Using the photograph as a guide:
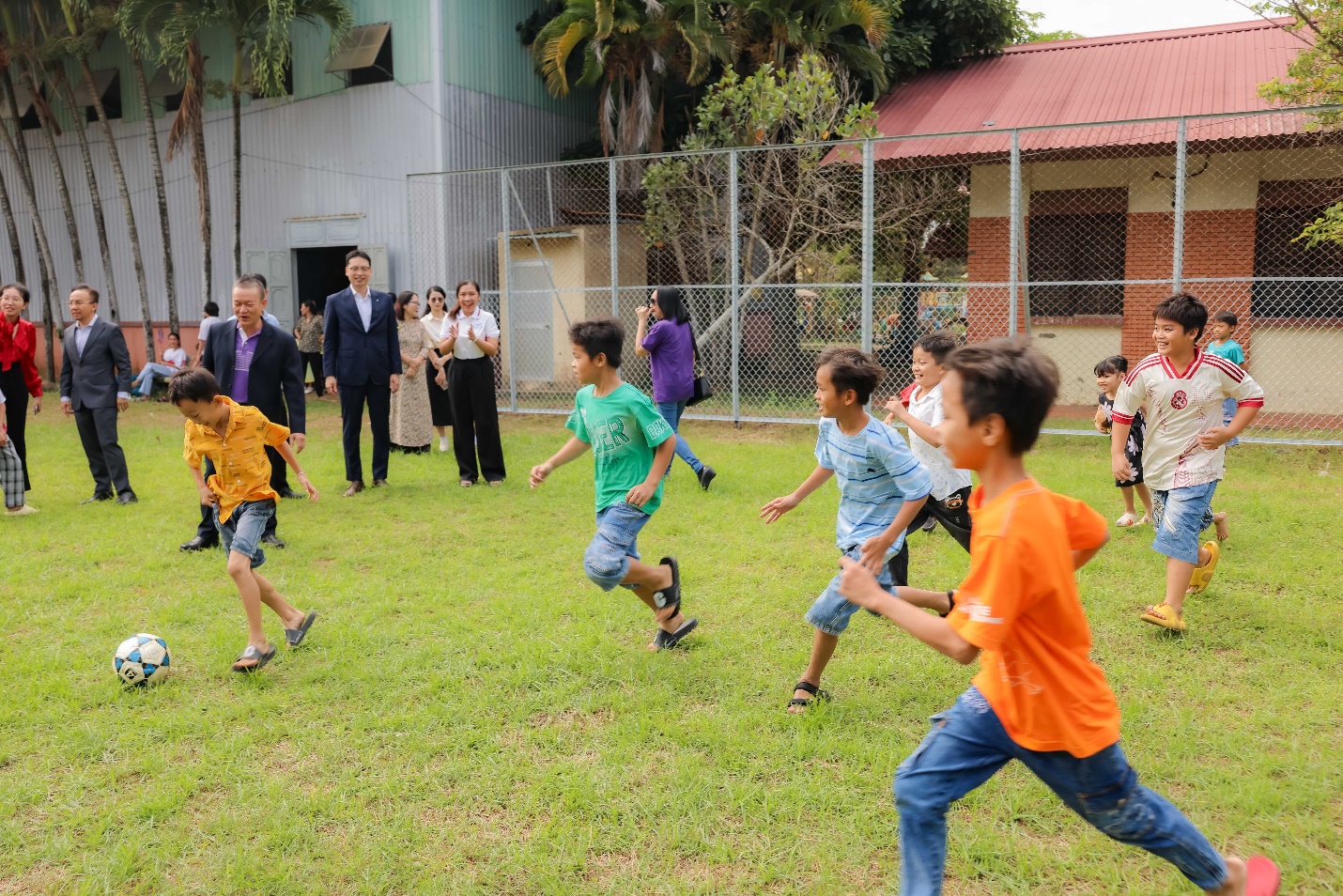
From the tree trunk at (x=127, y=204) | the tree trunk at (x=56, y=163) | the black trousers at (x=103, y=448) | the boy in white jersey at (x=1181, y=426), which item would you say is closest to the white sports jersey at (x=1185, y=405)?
the boy in white jersey at (x=1181, y=426)

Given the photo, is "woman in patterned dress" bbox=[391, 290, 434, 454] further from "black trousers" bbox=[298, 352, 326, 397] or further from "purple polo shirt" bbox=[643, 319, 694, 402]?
"black trousers" bbox=[298, 352, 326, 397]

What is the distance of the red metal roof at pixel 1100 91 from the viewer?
1230 cm

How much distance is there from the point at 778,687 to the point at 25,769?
2.91 m

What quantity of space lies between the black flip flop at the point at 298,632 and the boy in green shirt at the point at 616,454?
1348 mm

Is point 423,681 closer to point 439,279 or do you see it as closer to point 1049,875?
point 1049,875

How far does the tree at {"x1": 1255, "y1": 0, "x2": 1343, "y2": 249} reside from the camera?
889 cm

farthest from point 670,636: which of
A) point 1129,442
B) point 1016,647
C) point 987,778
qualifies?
point 1129,442

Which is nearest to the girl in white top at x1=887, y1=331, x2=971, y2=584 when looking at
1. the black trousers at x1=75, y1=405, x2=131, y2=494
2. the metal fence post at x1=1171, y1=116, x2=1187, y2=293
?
the metal fence post at x1=1171, y1=116, x2=1187, y2=293

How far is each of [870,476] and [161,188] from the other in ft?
52.9

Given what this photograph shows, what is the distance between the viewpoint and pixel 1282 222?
12453mm

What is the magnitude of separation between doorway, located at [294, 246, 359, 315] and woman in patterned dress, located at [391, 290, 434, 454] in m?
7.10

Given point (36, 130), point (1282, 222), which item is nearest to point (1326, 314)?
point (1282, 222)

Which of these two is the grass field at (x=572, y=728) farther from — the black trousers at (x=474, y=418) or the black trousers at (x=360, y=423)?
the black trousers at (x=474, y=418)

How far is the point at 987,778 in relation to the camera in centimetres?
236
